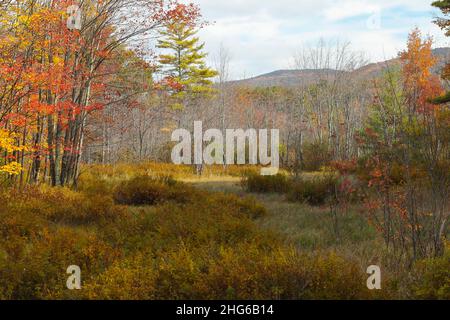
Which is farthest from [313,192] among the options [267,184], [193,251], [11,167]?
[11,167]

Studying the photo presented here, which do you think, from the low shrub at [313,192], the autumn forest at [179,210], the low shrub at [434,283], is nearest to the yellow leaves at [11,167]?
the autumn forest at [179,210]

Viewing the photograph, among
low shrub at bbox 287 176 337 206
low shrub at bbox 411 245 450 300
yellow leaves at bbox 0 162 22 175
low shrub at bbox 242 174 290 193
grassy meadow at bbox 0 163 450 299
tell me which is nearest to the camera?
low shrub at bbox 411 245 450 300

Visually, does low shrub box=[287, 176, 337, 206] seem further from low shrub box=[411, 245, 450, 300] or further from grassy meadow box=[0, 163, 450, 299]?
low shrub box=[411, 245, 450, 300]

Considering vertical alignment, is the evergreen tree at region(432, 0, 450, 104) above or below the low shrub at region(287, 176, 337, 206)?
above

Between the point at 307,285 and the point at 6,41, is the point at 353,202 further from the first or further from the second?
the point at 6,41

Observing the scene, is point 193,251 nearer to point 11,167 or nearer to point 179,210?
point 179,210

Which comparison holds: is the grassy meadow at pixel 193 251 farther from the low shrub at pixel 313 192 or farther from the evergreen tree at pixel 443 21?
the evergreen tree at pixel 443 21

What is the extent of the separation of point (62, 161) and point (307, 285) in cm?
936

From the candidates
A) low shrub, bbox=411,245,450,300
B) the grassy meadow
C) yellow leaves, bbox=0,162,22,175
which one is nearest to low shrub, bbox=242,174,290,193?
the grassy meadow

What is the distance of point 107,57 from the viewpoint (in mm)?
11242

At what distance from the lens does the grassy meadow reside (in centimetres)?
332

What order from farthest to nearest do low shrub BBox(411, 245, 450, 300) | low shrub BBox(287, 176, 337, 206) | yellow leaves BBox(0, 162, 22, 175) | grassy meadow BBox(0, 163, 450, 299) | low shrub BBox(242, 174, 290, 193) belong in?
1. low shrub BBox(242, 174, 290, 193)
2. low shrub BBox(287, 176, 337, 206)
3. yellow leaves BBox(0, 162, 22, 175)
4. grassy meadow BBox(0, 163, 450, 299)
5. low shrub BBox(411, 245, 450, 300)

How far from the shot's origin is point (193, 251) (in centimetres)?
445
